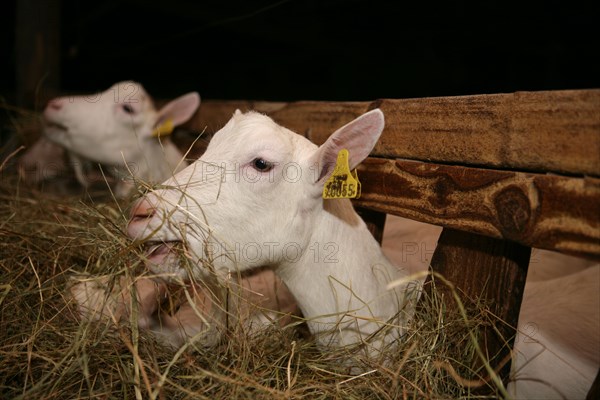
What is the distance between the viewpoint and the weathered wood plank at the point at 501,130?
1452mm

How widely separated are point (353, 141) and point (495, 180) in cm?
57

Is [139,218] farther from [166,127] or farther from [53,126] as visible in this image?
[53,126]

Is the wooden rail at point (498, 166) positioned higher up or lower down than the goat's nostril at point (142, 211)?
higher up

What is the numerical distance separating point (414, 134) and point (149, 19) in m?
6.53

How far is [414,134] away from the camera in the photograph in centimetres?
208

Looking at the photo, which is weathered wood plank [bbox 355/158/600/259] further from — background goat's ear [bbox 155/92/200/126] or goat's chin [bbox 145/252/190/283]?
background goat's ear [bbox 155/92/200/126]

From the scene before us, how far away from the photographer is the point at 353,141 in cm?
191

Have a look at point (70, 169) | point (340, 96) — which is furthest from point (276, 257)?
point (340, 96)

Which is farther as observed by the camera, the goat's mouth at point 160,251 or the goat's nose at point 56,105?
the goat's nose at point 56,105

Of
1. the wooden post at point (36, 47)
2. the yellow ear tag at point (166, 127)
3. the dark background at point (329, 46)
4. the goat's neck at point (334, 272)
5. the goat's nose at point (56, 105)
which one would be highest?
the dark background at point (329, 46)

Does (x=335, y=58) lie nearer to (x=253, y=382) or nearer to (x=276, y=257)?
(x=276, y=257)

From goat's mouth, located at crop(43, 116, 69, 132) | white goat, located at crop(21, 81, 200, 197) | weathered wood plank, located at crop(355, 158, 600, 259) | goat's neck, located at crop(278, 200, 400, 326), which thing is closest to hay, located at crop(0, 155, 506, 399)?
goat's neck, located at crop(278, 200, 400, 326)

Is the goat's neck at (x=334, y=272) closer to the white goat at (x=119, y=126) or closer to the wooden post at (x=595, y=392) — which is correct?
the wooden post at (x=595, y=392)

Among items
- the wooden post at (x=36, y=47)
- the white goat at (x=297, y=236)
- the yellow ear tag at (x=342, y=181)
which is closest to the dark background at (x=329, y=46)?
the wooden post at (x=36, y=47)
